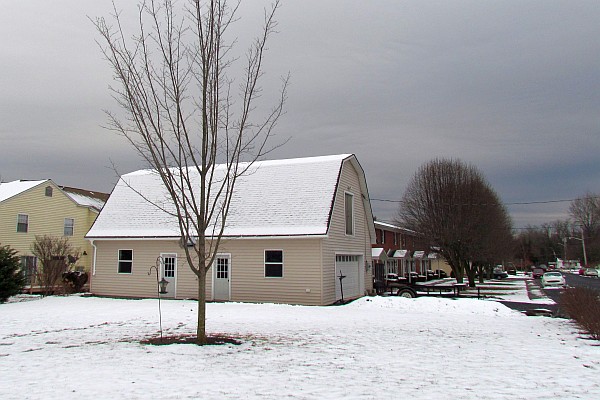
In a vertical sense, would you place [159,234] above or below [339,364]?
above

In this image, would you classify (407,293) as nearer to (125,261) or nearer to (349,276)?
(349,276)

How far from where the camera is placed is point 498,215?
40125mm

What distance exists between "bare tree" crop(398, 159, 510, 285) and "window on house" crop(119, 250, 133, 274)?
2187cm

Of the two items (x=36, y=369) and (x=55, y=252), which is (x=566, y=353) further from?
(x=55, y=252)

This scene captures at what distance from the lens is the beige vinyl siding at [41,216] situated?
31.1 m

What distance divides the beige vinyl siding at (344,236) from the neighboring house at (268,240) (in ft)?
0.14

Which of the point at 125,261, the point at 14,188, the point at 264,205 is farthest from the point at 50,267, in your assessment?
the point at 14,188

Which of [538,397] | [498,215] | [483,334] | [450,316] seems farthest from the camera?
[498,215]

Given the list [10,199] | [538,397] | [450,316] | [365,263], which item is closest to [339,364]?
[538,397]

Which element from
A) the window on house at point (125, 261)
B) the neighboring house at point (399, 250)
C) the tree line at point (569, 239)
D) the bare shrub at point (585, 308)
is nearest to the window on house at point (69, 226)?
the window on house at point (125, 261)

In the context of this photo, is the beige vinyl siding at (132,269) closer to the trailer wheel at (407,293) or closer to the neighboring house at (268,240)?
the neighboring house at (268,240)

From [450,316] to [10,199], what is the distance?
28.2 m

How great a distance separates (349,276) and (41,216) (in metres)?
23.1

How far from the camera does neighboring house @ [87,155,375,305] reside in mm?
19406
